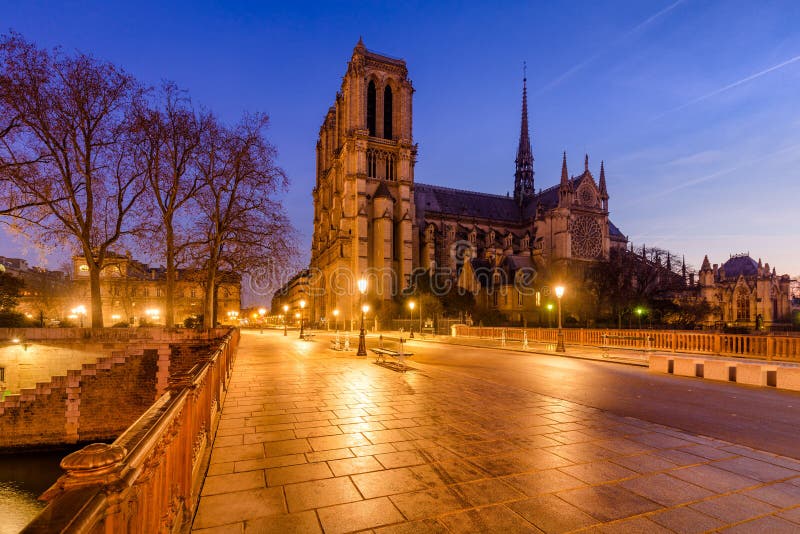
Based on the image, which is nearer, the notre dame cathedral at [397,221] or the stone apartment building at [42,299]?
the stone apartment building at [42,299]

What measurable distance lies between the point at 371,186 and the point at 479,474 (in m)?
60.2

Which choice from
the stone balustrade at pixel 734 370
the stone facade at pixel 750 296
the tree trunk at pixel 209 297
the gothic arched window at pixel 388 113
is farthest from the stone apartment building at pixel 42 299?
the stone facade at pixel 750 296

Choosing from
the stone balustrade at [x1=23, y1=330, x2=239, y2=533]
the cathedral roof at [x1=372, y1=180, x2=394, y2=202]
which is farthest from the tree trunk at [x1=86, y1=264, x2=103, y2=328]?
the cathedral roof at [x1=372, y1=180, x2=394, y2=202]

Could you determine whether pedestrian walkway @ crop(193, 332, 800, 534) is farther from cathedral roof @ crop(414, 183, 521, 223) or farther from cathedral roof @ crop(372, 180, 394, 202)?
cathedral roof @ crop(414, 183, 521, 223)

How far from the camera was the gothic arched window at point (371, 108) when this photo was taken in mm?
64875

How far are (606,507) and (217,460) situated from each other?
445 centimetres

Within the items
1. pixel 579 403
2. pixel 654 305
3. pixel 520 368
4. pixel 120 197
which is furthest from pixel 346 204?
pixel 579 403

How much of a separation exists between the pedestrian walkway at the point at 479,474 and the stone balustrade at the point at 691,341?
12.4m

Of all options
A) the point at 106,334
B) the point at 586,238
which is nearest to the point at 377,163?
the point at 586,238

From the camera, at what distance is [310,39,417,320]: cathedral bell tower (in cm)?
6019

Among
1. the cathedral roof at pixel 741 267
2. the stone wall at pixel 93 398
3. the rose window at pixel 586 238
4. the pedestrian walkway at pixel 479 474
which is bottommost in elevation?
the stone wall at pixel 93 398

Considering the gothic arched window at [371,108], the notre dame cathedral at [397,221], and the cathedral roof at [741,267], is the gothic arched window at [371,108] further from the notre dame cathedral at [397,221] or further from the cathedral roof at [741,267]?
the cathedral roof at [741,267]

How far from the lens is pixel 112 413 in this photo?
20.3 m

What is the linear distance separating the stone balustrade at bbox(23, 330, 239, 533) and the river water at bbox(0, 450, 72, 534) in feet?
45.2
